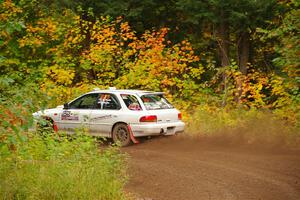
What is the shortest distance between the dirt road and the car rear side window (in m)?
1.13

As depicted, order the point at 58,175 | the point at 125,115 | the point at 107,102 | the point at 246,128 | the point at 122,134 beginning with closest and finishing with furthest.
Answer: the point at 58,175 → the point at 125,115 → the point at 122,134 → the point at 107,102 → the point at 246,128

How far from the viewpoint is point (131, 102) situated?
1586 centimetres

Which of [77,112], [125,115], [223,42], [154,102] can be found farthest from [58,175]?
[223,42]

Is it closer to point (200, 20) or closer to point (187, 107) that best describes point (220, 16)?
point (200, 20)

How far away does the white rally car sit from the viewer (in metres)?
15.4

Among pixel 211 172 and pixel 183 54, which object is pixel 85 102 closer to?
pixel 211 172

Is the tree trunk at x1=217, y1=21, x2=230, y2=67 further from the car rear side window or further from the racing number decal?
the racing number decal

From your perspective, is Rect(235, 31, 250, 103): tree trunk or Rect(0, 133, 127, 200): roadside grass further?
Rect(235, 31, 250, 103): tree trunk

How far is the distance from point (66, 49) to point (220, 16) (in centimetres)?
771

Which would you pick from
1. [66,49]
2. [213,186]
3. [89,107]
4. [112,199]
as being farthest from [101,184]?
[66,49]

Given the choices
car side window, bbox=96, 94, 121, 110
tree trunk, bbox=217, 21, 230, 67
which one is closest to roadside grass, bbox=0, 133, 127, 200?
car side window, bbox=96, 94, 121, 110

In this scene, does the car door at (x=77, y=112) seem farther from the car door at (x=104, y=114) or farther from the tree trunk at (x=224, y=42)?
the tree trunk at (x=224, y=42)

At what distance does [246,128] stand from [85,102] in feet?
17.0

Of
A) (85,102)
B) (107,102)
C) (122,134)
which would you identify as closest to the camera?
(122,134)
